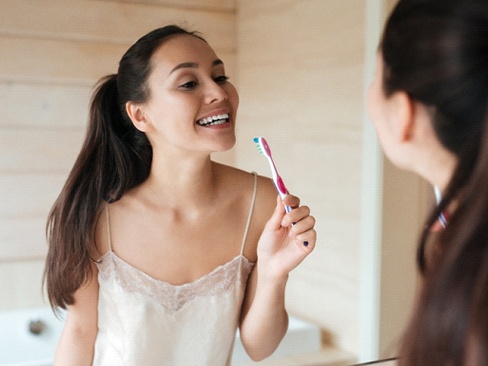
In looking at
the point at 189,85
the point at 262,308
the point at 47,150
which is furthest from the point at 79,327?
the point at 47,150

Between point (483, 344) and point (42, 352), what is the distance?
3.11 ft

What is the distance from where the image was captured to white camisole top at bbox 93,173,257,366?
88 cm

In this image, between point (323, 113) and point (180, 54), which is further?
point (323, 113)

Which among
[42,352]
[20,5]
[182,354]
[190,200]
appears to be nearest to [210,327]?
[182,354]

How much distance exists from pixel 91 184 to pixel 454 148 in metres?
0.54

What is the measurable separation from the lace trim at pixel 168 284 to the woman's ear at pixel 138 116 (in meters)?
0.17

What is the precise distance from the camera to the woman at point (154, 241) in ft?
2.78

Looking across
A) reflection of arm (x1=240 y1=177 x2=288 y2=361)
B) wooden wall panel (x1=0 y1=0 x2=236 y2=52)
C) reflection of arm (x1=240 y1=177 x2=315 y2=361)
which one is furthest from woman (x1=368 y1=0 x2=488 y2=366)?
wooden wall panel (x1=0 y1=0 x2=236 y2=52)

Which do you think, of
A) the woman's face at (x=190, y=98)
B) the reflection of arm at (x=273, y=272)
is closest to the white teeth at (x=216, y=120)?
the woman's face at (x=190, y=98)

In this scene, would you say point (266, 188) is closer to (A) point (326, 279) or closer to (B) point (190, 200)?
(B) point (190, 200)

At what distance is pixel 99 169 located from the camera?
2.88 ft

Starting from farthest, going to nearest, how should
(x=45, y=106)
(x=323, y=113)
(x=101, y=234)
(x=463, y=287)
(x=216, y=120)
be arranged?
(x=45, y=106)
(x=323, y=113)
(x=101, y=234)
(x=216, y=120)
(x=463, y=287)

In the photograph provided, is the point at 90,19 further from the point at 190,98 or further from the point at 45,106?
the point at 190,98

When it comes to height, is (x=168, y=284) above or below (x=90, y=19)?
below
